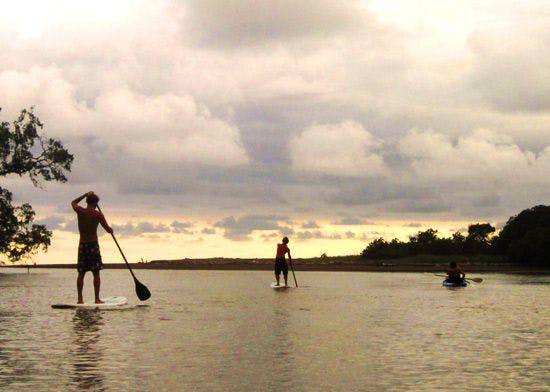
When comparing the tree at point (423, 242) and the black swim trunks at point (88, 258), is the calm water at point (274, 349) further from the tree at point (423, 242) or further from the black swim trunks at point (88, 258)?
the tree at point (423, 242)

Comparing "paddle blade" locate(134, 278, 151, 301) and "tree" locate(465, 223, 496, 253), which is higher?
"tree" locate(465, 223, 496, 253)

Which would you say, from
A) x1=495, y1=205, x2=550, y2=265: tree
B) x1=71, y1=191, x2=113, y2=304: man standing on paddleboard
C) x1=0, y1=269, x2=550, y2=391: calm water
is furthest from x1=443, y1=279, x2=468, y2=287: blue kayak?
x1=495, y1=205, x2=550, y2=265: tree

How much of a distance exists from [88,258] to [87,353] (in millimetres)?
9329

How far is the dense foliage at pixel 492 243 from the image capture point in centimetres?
9212

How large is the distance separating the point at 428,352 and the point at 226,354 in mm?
3256

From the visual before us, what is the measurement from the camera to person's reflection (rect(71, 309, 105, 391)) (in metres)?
11.3

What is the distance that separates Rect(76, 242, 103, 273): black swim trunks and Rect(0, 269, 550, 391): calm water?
1.16 metres

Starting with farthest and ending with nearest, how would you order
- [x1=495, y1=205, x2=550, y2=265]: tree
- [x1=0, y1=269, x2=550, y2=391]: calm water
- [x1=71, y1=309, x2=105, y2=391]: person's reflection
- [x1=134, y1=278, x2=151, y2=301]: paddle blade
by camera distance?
[x1=495, y1=205, x2=550, y2=265]: tree < [x1=134, y1=278, x2=151, y2=301]: paddle blade < [x1=0, y1=269, x2=550, y2=391]: calm water < [x1=71, y1=309, x2=105, y2=391]: person's reflection

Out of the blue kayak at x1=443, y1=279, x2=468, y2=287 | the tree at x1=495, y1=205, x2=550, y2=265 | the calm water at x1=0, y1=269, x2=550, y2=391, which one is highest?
the tree at x1=495, y1=205, x2=550, y2=265

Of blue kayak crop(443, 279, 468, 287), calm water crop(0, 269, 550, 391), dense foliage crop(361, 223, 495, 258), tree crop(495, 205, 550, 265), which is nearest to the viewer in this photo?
calm water crop(0, 269, 550, 391)

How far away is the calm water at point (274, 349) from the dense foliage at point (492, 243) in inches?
2748

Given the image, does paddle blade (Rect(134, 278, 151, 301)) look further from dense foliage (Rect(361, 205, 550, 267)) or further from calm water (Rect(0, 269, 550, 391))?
dense foliage (Rect(361, 205, 550, 267))

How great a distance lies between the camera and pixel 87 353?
1407cm

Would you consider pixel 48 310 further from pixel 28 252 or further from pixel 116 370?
pixel 28 252
